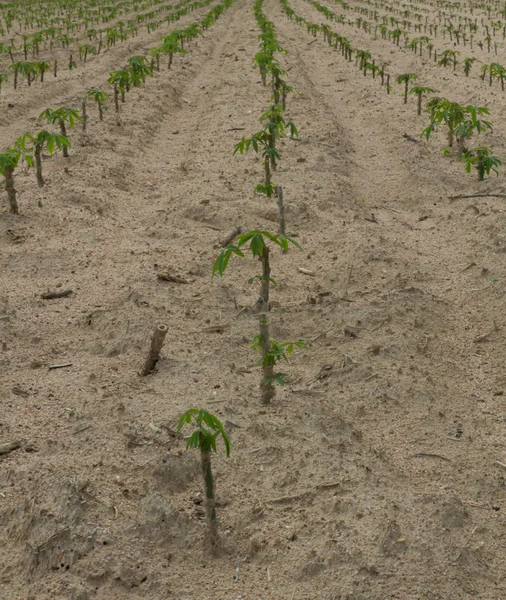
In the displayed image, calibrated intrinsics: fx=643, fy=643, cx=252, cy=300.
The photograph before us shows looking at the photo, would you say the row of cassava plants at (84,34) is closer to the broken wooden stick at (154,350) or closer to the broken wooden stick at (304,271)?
the broken wooden stick at (304,271)

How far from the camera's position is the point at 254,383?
4527 millimetres

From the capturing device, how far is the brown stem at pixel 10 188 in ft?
22.6

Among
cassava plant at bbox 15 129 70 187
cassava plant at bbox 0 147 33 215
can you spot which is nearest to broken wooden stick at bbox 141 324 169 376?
cassava plant at bbox 15 129 70 187

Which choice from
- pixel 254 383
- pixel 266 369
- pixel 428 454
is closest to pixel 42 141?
pixel 254 383

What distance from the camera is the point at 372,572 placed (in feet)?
9.96

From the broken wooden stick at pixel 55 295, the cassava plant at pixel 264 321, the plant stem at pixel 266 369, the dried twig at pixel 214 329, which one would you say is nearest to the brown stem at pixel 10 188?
the broken wooden stick at pixel 55 295

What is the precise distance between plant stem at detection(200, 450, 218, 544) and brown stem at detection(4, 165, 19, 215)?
4872mm

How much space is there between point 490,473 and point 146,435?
80.9 inches

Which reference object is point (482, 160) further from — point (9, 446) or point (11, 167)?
point (9, 446)

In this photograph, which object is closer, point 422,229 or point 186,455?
point 186,455

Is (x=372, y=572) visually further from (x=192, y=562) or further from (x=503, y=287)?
(x=503, y=287)

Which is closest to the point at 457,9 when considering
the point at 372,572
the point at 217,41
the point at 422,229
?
the point at 217,41

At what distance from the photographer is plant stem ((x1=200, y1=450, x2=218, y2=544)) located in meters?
3.11

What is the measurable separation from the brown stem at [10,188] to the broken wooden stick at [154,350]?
3.44 meters
